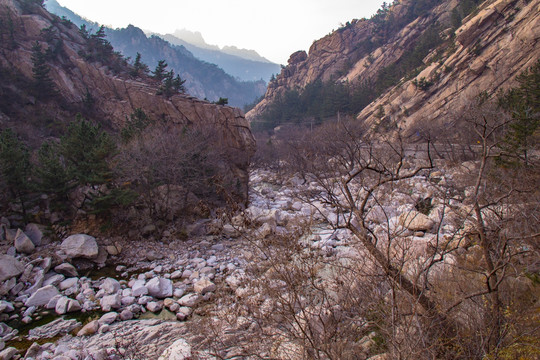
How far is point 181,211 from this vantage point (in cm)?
1402

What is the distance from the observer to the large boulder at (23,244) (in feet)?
30.8

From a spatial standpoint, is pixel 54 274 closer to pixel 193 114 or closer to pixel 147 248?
pixel 147 248

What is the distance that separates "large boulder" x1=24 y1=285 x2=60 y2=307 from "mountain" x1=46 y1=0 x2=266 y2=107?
105 metres

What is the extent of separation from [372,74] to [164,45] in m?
94.7

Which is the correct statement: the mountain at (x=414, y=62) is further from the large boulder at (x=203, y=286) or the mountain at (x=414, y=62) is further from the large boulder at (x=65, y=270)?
the large boulder at (x=65, y=270)

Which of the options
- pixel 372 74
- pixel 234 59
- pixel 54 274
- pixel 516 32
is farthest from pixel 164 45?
pixel 54 274

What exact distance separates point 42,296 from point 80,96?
2109cm

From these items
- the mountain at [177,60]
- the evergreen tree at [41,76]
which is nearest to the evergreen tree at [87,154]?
the evergreen tree at [41,76]

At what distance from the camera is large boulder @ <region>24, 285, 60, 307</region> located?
7.17m

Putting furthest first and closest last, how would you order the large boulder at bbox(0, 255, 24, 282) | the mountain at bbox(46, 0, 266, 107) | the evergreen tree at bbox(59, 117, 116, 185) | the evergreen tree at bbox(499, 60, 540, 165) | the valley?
the mountain at bbox(46, 0, 266, 107), the evergreen tree at bbox(59, 117, 116, 185), the evergreen tree at bbox(499, 60, 540, 165), the large boulder at bbox(0, 255, 24, 282), the valley

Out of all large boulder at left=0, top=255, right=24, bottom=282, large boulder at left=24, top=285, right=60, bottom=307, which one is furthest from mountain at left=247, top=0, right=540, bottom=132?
large boulder at left=0, top=255, right=24, bottom=282

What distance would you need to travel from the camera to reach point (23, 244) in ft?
31.0

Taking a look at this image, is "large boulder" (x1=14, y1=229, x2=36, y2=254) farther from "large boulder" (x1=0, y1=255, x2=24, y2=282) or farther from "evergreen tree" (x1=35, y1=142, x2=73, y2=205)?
"evergreen tree" (x1=35, y1=142, x2=73, y2=205)

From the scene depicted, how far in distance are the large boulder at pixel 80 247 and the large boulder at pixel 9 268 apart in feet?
4.58
